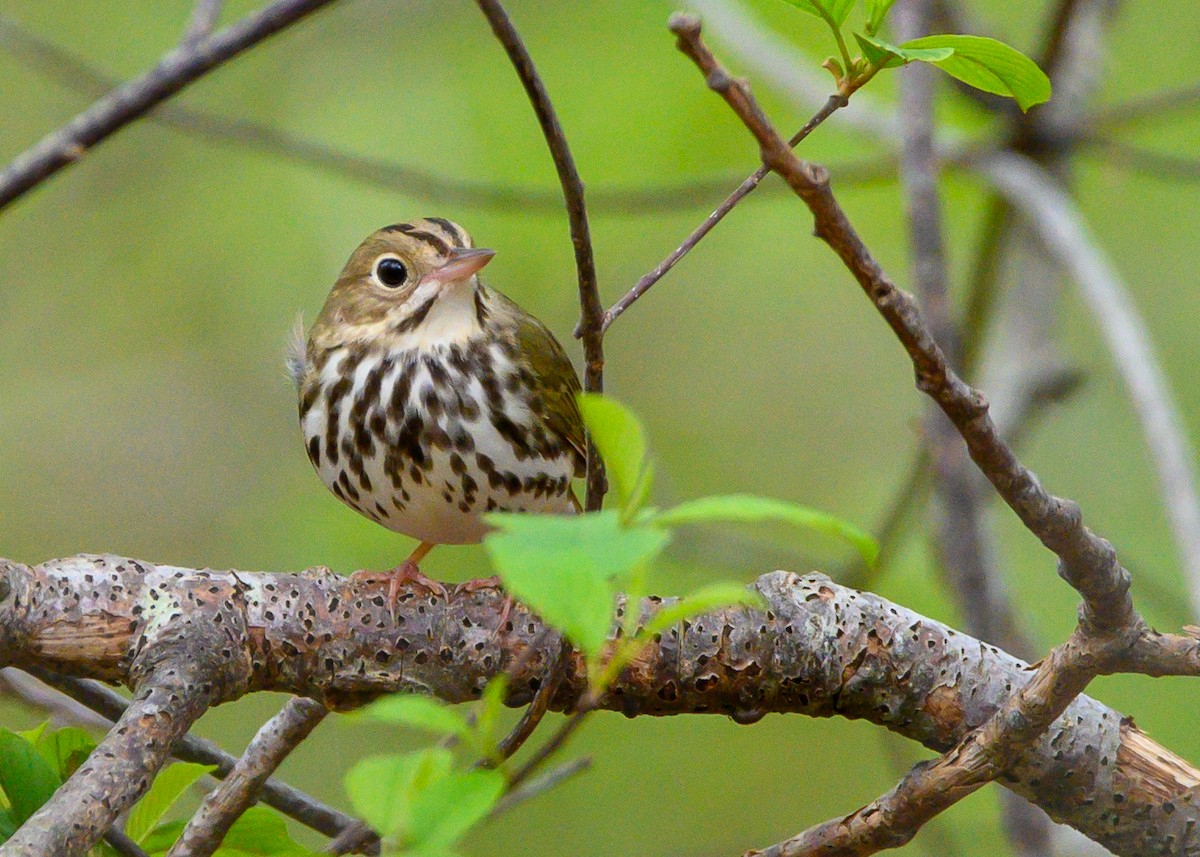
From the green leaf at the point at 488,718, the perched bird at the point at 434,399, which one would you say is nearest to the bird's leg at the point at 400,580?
the perched bird at the point at 434,399

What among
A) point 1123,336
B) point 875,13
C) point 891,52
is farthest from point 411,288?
point 891,52

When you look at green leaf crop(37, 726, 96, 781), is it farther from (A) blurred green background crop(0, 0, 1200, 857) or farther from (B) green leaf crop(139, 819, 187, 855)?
(A) blurred green background crop(0, 0, 1200, 857)

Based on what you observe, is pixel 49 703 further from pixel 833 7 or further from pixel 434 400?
pixel 833 7

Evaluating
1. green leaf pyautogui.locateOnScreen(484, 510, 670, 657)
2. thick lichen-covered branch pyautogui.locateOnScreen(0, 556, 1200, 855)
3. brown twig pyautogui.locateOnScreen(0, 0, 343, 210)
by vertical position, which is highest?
brown twig pyautogui.locateOnScreen(0, 0, 343, 210)

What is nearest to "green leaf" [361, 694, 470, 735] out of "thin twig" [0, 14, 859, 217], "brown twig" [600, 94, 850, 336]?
"brown twig" [600, 94, 850, 336]

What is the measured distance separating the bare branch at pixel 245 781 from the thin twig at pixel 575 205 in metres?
0.71

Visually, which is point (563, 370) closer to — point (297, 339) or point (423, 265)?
point (423, 265)

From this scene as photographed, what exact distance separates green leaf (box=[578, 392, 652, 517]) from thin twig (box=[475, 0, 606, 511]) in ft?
1.34

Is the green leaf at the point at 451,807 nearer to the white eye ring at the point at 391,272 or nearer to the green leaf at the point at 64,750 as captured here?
the green leaf at the point at 64,750

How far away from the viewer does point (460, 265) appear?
3697mm

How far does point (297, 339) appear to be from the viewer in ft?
14.5

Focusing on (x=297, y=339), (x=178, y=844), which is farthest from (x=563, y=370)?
(x=178, y=844)

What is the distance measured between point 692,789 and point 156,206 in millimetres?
3976

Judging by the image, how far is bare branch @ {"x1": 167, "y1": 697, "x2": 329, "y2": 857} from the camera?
6.76ft
